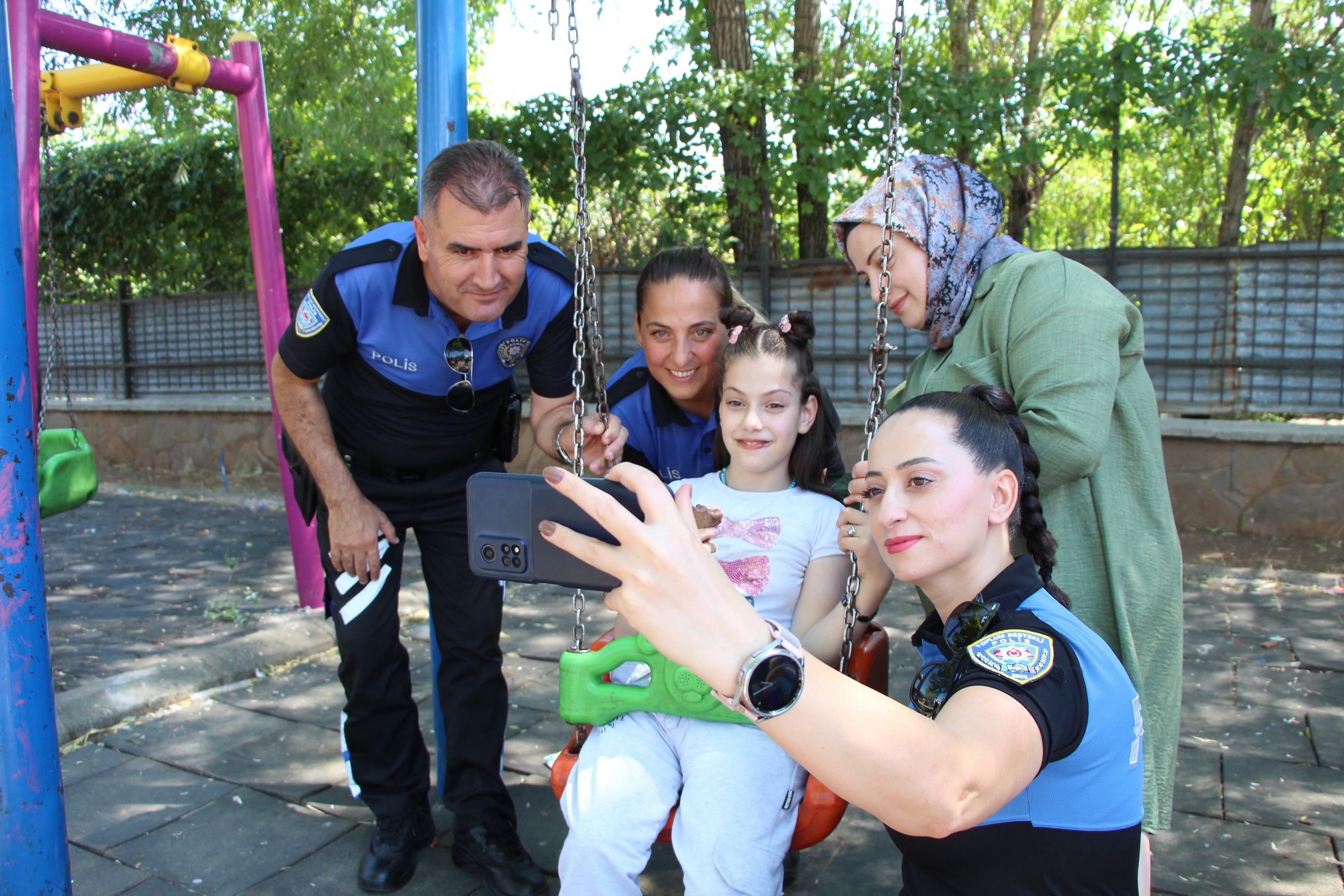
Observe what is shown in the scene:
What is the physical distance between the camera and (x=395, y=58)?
23.0 ft

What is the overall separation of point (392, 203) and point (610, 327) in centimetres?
302

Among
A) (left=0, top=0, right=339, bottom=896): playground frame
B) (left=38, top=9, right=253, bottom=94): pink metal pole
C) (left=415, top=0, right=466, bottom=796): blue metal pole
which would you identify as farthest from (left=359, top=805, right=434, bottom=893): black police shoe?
(left=38, top=9, right=253, bottom=94): pink metal pole

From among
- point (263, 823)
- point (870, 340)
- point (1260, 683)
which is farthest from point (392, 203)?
point (1260, 683)

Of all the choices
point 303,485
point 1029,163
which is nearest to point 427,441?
point 303,485

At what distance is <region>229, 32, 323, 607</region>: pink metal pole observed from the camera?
470 centimetres

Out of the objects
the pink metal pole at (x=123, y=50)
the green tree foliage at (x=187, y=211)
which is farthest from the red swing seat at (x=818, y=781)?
the green tree foliage at (x=187, y=211)

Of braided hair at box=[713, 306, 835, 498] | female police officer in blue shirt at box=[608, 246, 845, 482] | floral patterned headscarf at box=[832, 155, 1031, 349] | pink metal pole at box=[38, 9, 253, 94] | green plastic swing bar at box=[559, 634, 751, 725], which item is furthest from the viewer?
pink metal pole at box=[38, 9, 253, 94]

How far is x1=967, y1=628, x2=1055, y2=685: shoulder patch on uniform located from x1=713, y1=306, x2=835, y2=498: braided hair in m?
1.13

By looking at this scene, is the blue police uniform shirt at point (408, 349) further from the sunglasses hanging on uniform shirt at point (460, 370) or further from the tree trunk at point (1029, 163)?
the tree trunk at point (1029, 163)

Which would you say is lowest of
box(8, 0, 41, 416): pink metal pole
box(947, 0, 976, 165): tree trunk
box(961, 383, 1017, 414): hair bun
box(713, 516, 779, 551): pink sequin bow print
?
box(713, 516, 779, 551): pink sequin bow print

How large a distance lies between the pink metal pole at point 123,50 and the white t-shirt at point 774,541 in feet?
9.13

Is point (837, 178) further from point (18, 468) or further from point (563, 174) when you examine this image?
point (18, 468)

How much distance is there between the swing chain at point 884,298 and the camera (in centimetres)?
185

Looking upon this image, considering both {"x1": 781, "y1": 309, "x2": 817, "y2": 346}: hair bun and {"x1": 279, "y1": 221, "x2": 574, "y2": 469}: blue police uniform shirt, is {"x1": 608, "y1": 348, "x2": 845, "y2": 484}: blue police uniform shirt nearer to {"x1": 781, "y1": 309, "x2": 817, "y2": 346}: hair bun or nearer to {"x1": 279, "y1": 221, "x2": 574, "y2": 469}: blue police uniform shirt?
{"x1": 279, "y1": 221, "x2": 574, "y2": 469}: blue police uniform shirt
